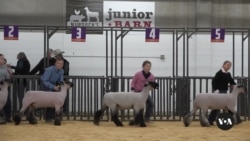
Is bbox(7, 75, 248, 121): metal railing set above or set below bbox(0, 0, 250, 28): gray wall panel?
below

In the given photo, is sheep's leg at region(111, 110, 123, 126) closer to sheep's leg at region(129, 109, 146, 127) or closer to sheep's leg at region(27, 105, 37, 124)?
sheep's leg at region(129, 109, 146, 127)

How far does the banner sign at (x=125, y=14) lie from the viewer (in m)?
16.1

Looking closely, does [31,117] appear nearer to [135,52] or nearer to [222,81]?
[222,81]

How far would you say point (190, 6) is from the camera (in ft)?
54.1

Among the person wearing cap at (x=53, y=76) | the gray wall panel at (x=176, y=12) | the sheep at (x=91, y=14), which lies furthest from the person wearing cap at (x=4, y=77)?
the sheep at (x=91, y=14)

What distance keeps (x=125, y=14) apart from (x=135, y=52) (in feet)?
3.95

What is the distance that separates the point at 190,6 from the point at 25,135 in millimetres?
8115

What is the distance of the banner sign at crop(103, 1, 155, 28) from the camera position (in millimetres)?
16094

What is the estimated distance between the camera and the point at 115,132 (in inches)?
429

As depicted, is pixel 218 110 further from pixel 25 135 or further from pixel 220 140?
pixel 25 135

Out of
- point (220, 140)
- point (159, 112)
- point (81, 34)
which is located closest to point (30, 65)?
point (81, 34)

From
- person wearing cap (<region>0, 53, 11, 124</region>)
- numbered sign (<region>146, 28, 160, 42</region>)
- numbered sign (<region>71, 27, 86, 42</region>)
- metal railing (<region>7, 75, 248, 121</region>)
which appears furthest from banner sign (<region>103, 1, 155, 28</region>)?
person wearing cap (<region>0, 53, 11, 124</region>)

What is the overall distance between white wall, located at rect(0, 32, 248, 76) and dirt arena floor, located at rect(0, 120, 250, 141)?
353 cm

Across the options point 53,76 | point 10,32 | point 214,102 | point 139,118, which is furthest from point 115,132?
point 10,32
